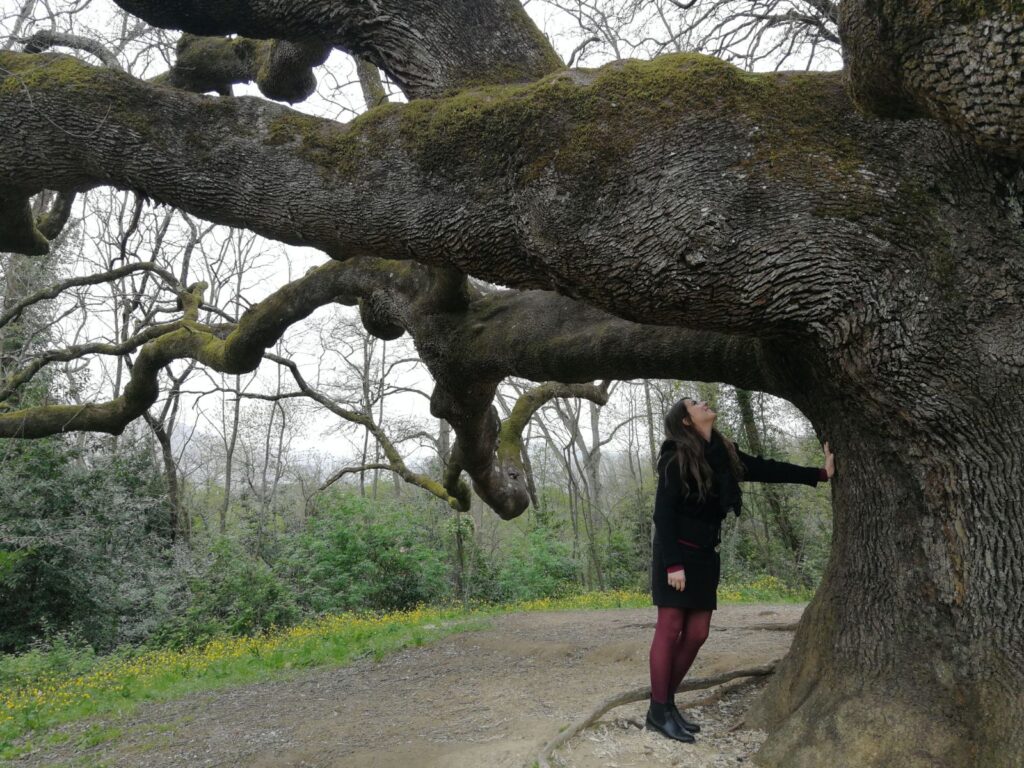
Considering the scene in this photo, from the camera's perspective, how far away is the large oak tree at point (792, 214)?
261 cm

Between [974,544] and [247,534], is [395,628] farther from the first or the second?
[974,544]

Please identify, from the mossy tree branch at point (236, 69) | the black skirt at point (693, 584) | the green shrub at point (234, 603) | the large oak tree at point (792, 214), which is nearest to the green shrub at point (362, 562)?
the green shrub at point (234, 603)

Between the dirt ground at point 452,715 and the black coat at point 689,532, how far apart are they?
2.39 ft

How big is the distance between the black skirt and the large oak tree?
57cm

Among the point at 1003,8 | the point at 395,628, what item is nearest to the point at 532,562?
the point at 395,628

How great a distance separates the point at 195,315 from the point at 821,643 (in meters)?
7.43

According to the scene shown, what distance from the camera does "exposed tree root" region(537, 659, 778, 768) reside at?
3.38 meters

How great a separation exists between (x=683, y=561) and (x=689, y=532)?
0.15 m

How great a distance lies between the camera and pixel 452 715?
15.5ft

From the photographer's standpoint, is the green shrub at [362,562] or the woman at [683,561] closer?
the woman at [683,561]

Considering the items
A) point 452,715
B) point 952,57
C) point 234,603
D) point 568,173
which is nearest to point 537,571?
point 234,603

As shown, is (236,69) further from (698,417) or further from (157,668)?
(157,668)

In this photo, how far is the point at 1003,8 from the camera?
1.98 m

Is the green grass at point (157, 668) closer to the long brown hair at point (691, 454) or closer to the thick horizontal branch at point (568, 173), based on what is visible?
the thick horizontal branch at point (568, 173)
